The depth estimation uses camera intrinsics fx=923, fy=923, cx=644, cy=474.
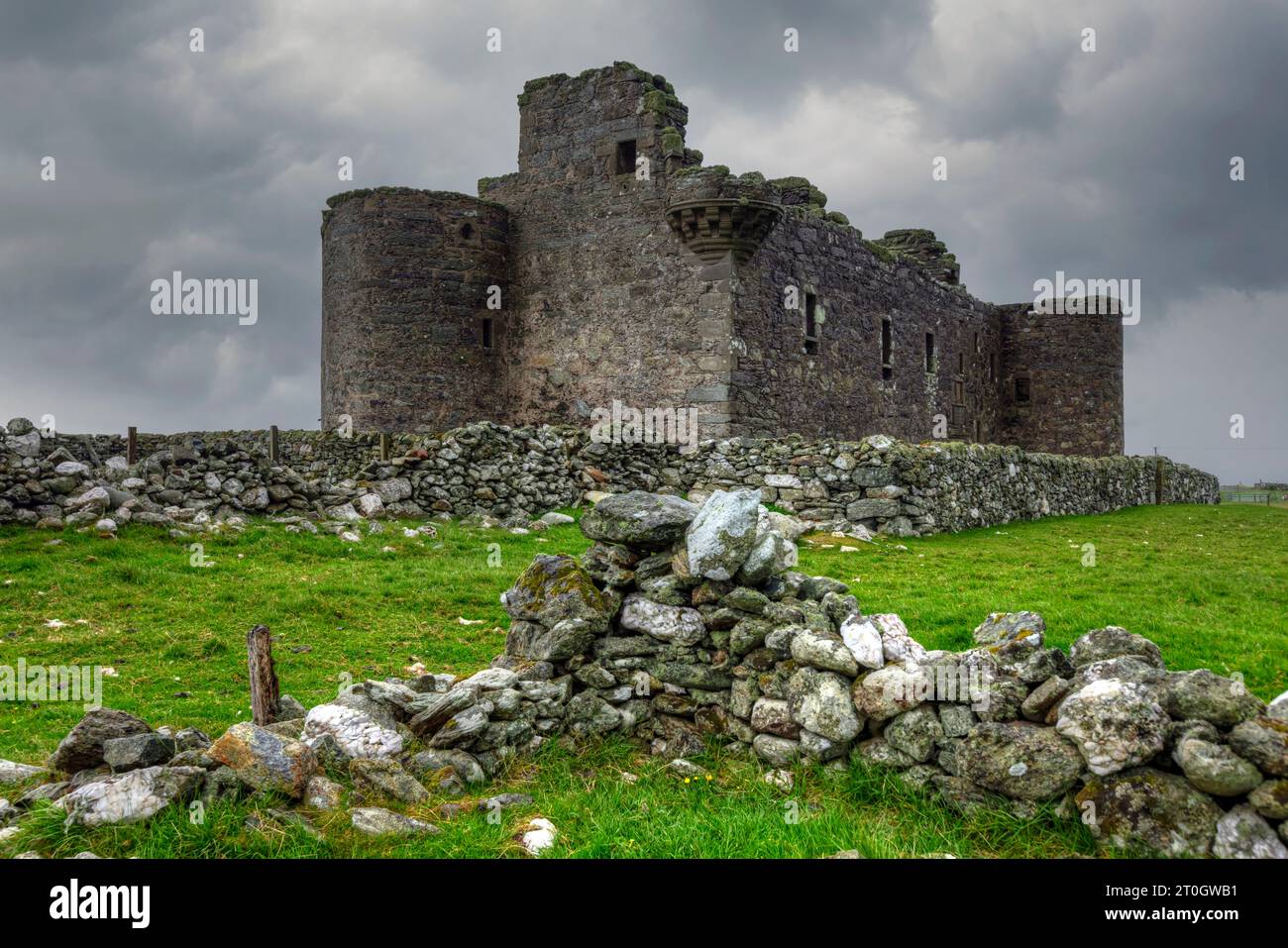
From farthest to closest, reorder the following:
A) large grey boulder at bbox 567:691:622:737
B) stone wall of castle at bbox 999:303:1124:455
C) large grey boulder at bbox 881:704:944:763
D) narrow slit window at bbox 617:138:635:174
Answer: stone wall of castle at bbox 999:303:1124:455
narrow slit window at bbox 617:138:635:174
large grey boulder at bbox 567:691:622:737
large grey boulder at bbox 881:704:944:763

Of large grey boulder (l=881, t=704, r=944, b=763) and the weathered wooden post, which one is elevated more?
the weathered wooden post

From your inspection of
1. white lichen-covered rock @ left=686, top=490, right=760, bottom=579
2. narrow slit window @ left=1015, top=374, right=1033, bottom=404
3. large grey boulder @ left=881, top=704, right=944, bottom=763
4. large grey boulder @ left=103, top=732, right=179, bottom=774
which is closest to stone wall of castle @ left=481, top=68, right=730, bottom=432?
white lichen-covered rock @ left=686, top=490, right=760, bottom=579

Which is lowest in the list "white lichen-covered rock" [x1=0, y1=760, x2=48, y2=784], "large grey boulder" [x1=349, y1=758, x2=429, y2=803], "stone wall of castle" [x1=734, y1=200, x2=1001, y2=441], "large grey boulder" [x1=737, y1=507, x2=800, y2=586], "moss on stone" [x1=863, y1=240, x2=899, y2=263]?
"large grey boulder" [x1=349, y1=758, x2=429, y2=803]

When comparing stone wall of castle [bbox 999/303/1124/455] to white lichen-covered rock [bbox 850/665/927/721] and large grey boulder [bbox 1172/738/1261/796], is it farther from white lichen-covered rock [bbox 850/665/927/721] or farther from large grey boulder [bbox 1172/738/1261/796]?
large grey boulder [bbox 1172/738/1261/796]

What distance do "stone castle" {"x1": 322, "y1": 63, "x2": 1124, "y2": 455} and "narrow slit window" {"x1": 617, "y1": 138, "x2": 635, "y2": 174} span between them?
41mm

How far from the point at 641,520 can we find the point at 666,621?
844mm

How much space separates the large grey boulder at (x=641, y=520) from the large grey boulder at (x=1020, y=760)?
8.93 ft

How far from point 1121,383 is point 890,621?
3627 cm

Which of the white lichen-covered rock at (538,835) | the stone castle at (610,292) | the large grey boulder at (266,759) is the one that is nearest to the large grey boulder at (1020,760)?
the white lichen-covered rock at (538,835)

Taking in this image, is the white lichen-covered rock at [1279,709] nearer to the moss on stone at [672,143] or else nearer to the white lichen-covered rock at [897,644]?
the white lichen-covered rock at [897,644]

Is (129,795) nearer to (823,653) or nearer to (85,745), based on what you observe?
(85,745)

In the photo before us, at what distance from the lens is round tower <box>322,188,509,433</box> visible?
23734 mm

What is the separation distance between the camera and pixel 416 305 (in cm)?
2380

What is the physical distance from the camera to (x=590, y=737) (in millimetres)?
6465
